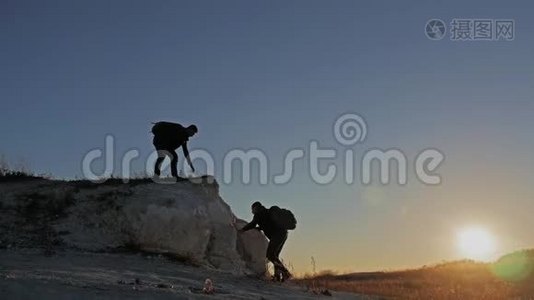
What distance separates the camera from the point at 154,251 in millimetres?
17953

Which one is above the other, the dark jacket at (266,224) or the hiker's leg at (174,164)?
A: the hiker's leg at (174,164)

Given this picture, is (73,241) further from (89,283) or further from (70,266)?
(89,283)

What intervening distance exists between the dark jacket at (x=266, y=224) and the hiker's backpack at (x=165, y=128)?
3.28m

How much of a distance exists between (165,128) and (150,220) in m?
2.61

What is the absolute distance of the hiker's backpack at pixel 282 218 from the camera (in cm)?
1784

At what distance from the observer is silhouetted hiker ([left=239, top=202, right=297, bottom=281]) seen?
17797 millimetres

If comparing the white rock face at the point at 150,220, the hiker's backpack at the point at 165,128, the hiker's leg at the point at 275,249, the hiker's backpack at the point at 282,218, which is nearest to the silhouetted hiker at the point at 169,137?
the hiker's backpack at the point at 165,128

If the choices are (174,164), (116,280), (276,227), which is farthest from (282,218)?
(116,280)

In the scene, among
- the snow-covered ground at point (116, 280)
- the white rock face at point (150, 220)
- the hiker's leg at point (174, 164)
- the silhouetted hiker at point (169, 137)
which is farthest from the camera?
the hiker's leg at point (174, 164)

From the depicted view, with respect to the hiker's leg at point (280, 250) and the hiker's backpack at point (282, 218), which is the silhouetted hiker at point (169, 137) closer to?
the hiker's backpack at point (282, 218)

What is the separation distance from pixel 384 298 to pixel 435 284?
10.4 meters

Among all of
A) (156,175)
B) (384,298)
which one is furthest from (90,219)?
(384,298)

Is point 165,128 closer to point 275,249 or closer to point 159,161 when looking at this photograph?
point 159,161

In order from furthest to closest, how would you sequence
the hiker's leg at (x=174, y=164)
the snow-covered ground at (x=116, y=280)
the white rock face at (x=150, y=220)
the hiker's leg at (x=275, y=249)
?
the hiker's leg at (x=174, y=164), the white rock face at (x=150, y=220), the hiker's leg at (x=275, y=249), the snow-covered ground at (x=116, y=280)
